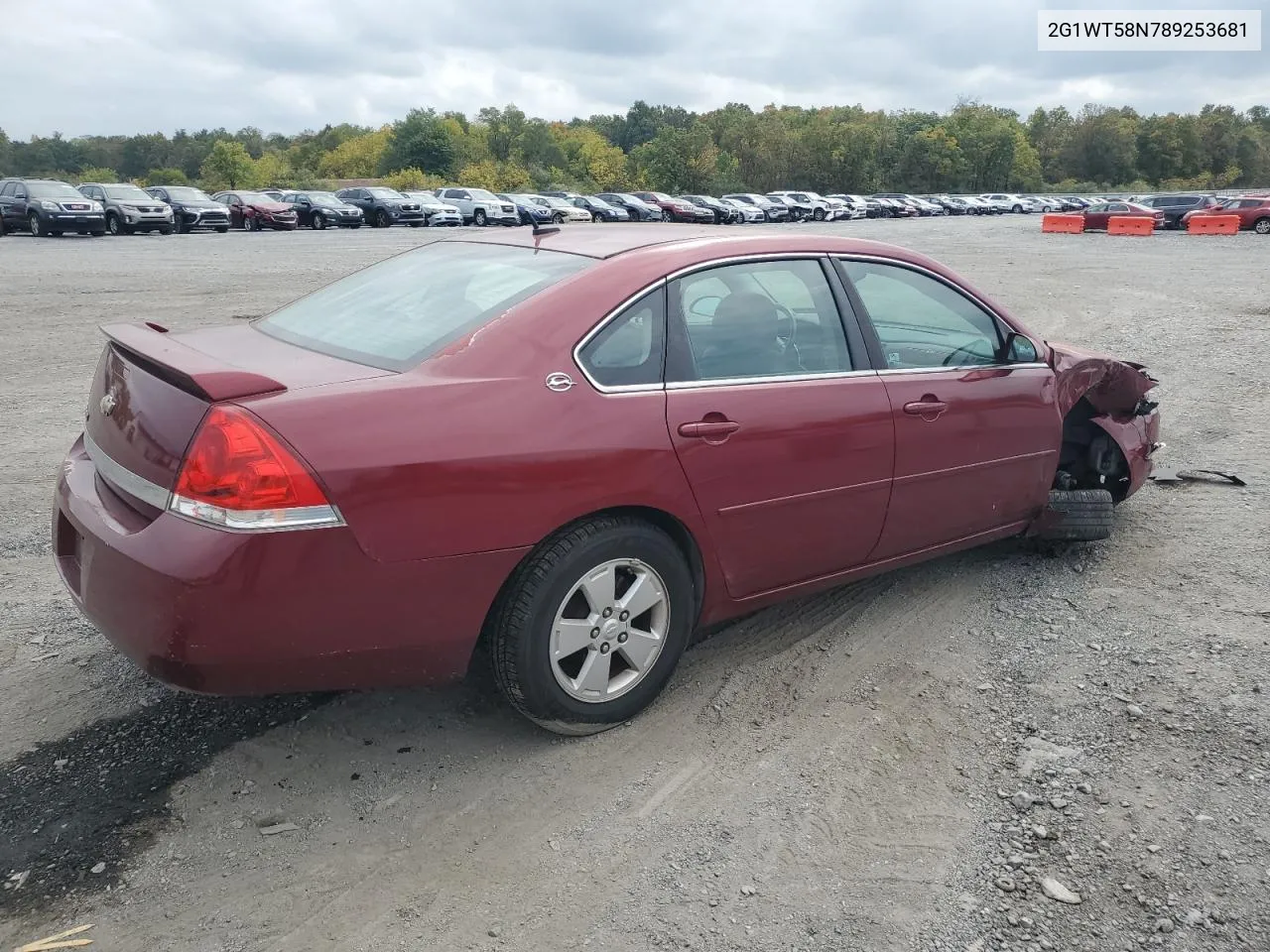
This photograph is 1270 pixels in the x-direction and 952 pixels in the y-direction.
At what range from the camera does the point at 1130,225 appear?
121 ft

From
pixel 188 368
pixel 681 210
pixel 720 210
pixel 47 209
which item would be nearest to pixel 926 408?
pixel 188 368

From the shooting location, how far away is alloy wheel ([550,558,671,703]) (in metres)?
3.08

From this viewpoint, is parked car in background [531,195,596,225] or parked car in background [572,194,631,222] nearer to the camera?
parked car in background [531,195,596,225]

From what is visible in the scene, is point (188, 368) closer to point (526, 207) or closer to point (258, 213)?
point (258, 213)

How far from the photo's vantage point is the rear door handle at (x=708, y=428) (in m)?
3.24

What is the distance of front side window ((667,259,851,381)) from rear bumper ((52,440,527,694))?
3.29 ft

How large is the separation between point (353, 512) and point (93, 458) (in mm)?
1144

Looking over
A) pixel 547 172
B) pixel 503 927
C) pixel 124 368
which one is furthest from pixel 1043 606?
pixel 547 172

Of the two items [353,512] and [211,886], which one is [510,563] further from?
[211,886]

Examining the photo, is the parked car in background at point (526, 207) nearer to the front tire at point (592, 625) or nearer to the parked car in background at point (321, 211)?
the parked car in background at point (321, 211)

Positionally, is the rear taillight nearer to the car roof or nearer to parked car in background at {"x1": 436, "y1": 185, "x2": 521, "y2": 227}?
the car roof

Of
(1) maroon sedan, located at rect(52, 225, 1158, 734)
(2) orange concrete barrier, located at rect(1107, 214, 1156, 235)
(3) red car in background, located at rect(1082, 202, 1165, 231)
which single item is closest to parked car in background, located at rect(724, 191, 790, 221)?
(3) red car in background, located at rect(1082, 202, 1165, 231)

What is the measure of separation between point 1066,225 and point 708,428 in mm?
40069

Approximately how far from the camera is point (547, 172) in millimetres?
98938
